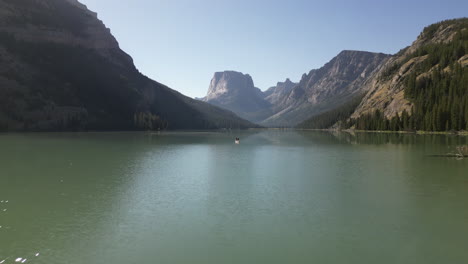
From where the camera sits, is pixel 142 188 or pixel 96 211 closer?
pixel 96 211

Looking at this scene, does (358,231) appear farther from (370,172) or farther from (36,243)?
(370,172)

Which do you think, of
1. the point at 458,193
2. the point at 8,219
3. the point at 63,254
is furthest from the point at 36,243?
the point at 458,193

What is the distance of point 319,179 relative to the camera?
45469 mm

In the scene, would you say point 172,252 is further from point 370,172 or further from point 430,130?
point 430,130

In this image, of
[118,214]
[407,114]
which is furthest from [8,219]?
[407,114]

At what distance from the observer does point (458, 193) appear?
116 feet

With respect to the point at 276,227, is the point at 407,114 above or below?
above

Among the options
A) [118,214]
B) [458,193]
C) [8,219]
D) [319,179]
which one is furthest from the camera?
[319,179]

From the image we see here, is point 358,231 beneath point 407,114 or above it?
beneath

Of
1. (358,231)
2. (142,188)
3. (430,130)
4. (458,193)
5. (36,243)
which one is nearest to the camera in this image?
(36,243)

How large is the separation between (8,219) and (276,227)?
22.8 meters

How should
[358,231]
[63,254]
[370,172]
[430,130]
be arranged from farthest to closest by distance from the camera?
1. [430,130]
2. [370,172]
3. [358,231]
4. [63,254]

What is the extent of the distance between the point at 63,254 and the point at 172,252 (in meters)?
6.82

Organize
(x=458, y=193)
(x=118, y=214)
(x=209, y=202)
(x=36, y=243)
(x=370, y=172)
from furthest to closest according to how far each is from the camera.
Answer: (x=370, y=172) → (x=458, y=193) → (x=209, y=202) → (x=118, y=214) → (x=36, y=243)
